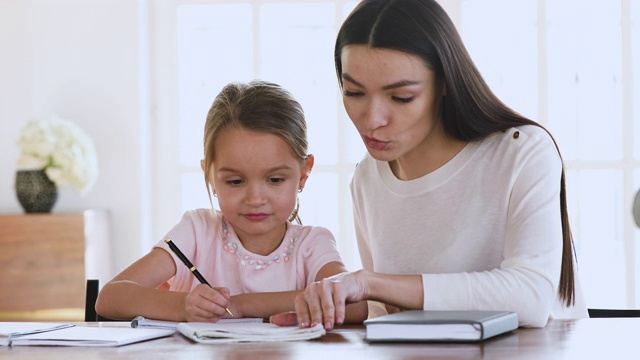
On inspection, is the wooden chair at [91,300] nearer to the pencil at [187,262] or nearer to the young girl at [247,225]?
the young girl at [247,225]

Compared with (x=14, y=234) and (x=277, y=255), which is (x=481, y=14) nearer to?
(x=14, y=234)

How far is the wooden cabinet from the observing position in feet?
13.9

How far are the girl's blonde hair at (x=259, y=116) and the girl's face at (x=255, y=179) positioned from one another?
16 mm

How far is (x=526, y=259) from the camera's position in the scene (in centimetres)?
167

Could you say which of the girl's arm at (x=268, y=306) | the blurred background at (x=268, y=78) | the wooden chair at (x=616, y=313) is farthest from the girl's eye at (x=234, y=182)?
the blurred background at (x=268, y=78)

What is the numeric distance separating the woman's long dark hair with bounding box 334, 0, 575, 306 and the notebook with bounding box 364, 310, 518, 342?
18.0 inches

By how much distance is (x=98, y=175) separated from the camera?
4.54 meters

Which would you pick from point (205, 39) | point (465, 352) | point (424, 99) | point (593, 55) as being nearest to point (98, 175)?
point (205, 39)

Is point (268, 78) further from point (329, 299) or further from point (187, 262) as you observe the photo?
point (329, 299)

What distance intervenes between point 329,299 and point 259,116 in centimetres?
57

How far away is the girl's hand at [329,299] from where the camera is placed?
4.88 feet

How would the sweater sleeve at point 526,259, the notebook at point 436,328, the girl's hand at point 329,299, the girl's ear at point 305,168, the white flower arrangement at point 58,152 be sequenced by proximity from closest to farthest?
the notebook at point 436,328
the girl's hand at point 329,299
the sweater sleeve at point 526,259
the girl's ear at point 305,168
the white flower arrangement at point 58,152

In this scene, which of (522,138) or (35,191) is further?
(35,191)

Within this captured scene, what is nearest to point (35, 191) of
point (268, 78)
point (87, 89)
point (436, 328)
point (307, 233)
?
point (87, 89)
